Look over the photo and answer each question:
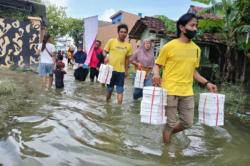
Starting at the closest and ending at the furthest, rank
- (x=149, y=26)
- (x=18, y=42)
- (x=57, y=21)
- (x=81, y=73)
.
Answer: (x=81, y=73), (x=18, y=42), (x=149, y=26), (x=57, y=21)

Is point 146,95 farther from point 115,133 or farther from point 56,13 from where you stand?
point 56,13

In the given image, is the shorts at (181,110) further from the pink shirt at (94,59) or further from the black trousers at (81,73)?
the black trousers at (81,73)

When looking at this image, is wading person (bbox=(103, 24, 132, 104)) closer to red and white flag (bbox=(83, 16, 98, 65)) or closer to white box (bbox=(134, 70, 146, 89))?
white box (bbox=(134, 70, 146, 89))

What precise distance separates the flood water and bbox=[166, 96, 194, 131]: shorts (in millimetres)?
442

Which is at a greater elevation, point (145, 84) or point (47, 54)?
point (47, 54)

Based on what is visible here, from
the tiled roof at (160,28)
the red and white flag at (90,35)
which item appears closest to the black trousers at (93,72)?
the red and white flag at (90,35)

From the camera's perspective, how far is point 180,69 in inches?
235

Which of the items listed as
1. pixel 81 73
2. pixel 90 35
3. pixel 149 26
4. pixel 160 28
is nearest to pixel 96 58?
pixel 90 35

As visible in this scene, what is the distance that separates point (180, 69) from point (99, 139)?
Result: 67.0 inches

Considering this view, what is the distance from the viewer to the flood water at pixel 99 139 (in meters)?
5.54

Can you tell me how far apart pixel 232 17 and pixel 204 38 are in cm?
493

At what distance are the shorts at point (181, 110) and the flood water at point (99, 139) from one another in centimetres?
44

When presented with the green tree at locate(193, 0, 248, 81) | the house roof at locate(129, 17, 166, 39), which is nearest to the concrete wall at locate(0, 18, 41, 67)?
the house roof at locate(129, 17, 166, 39)

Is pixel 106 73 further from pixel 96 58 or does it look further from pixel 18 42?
pixel 18 42
